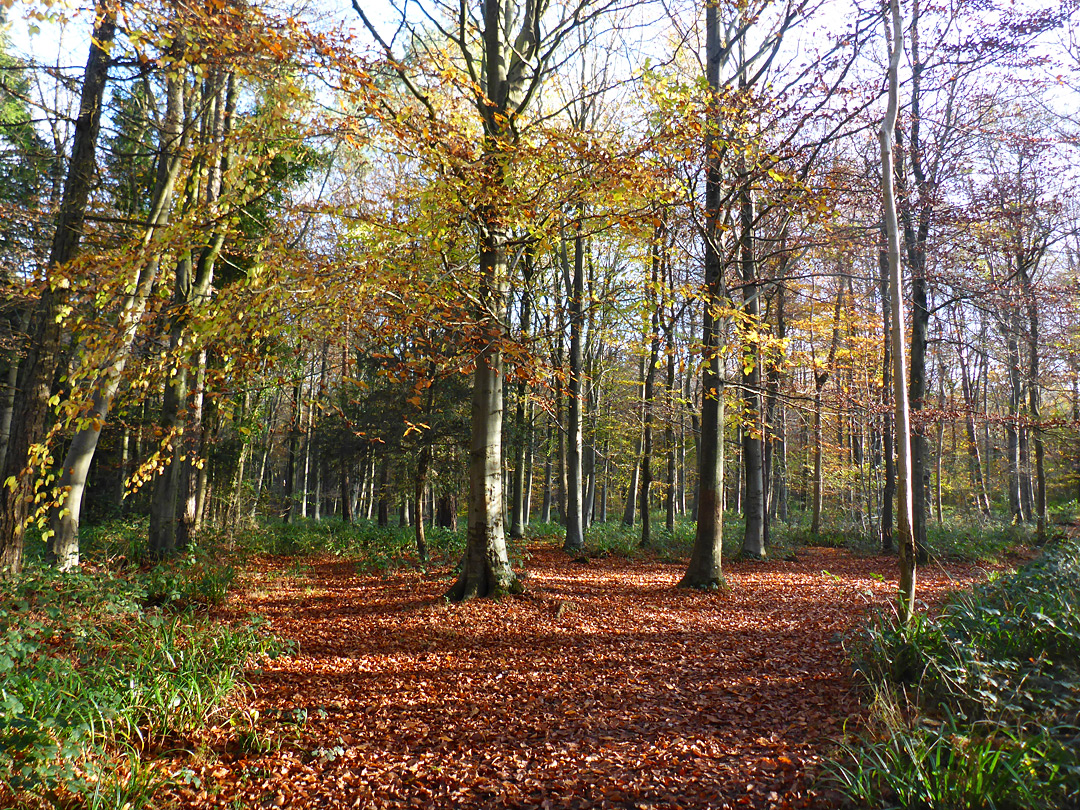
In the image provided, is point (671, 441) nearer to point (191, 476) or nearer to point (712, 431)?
point (712, 431)

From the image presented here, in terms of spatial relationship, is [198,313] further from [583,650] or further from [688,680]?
[688,680]

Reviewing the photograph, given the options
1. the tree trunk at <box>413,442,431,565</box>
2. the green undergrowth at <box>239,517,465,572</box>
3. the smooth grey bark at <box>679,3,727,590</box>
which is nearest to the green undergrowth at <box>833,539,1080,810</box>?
the smooth grey bark at <box>679,3,727,590</box>

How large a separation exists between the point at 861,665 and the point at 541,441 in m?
15.1

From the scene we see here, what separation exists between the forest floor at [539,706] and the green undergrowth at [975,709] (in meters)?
0.31

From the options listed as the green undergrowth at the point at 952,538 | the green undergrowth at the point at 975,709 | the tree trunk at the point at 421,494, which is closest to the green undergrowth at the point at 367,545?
the tree trunk at the point at 421,494

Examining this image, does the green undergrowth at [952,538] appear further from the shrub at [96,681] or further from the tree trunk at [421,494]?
the shrub at [96,681]

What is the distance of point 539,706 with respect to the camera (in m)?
4.43

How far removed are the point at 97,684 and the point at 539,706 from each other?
296cm

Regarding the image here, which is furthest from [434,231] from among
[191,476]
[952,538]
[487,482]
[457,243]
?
[952,538]

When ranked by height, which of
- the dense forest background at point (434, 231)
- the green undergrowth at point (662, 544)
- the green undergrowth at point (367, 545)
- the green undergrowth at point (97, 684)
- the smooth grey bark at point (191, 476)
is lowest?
the green undergrowth at point (662, 544)

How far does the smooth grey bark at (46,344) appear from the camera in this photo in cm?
568

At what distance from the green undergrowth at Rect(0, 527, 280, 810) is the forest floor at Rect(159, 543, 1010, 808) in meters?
0.27

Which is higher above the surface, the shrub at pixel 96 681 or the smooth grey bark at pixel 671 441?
the smooth grey bark at pixel 671 441

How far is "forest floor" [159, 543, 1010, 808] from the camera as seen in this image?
3273mm
